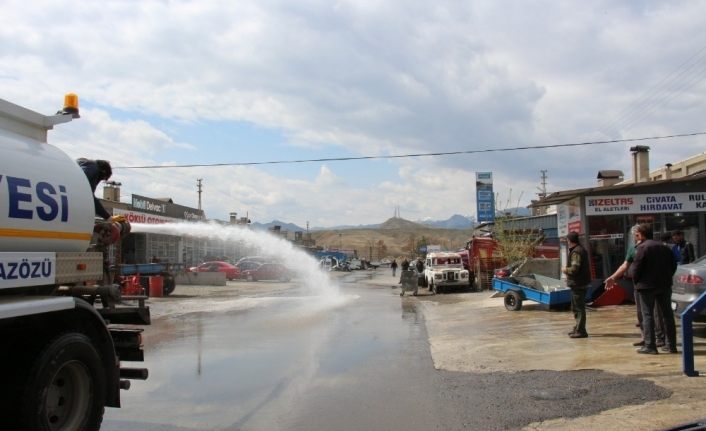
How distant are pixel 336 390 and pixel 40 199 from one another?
4.15 meters

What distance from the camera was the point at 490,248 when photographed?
92.7 ft

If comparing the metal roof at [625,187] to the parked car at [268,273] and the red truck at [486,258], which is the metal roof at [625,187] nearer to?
the red truck at [486,258]

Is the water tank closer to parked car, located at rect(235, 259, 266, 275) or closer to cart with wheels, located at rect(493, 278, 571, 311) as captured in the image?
cart with wheels, located at rect(493, 278, 571, 311)

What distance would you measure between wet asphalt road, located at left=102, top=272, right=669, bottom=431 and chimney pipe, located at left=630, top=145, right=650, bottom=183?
20817mm

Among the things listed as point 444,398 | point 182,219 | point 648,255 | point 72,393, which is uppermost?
point 182,219

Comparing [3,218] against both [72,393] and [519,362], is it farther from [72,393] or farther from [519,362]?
[519,362]

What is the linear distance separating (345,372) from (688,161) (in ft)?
118

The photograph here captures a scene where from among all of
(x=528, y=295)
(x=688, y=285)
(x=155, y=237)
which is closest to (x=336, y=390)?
(x=688, y=285)

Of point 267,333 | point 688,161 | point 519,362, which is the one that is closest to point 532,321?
point 519,362

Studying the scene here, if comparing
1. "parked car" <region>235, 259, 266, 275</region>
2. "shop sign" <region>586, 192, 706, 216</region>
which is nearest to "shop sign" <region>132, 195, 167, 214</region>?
"parked car" <region>235, 259, 266, 275</region>

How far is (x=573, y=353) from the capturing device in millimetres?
8898

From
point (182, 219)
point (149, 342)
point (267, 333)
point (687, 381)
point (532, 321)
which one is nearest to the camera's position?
point (687, 381)

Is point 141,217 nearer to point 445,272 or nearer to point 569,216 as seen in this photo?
point 445,272

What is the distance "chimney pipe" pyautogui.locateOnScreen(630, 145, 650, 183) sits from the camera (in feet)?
90.8
